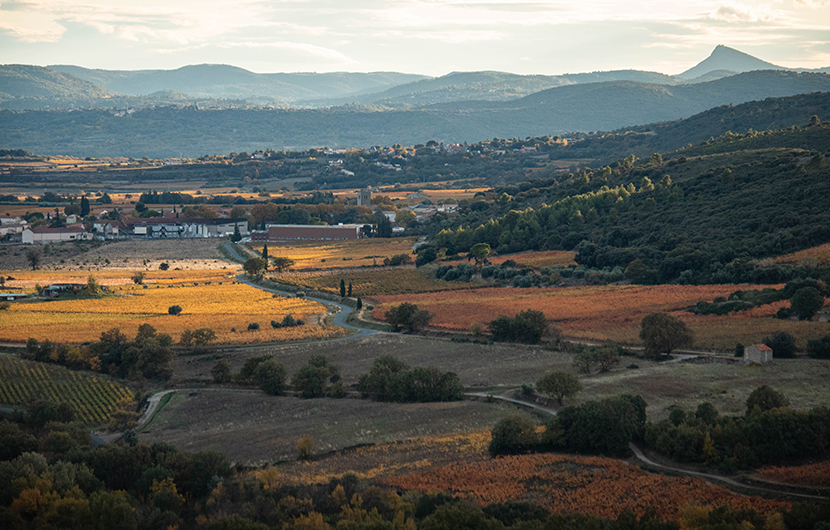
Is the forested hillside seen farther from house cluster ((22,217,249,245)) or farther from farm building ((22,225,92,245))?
farm building ((22,225,92,245))

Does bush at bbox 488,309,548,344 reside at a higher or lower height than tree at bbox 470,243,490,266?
lower

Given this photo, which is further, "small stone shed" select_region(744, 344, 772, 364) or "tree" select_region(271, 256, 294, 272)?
"tree" select_region(271, 256, 294, 272)

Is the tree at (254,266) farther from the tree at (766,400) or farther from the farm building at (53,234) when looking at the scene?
the tree at (766,400)

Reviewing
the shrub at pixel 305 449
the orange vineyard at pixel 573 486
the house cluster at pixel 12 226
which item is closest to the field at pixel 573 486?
the orange vineyard at pixel 573 486

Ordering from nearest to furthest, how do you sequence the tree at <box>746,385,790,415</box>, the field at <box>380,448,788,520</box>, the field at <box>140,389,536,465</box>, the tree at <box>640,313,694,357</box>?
the field at <box>380,448,788,520</box>, the tree at <box>746,385,790,415</box>, the field at <box>140,389,536,465</box>, the tree at <box>640,313,694,357</box>

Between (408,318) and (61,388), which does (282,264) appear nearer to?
(408,318)

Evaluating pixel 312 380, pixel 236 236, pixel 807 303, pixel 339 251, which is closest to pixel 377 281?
pixel 339 251

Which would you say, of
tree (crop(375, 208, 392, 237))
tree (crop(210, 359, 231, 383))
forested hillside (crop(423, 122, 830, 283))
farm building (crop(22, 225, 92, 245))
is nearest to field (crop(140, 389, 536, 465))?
tree (crop(210, 359, 231, 383))
